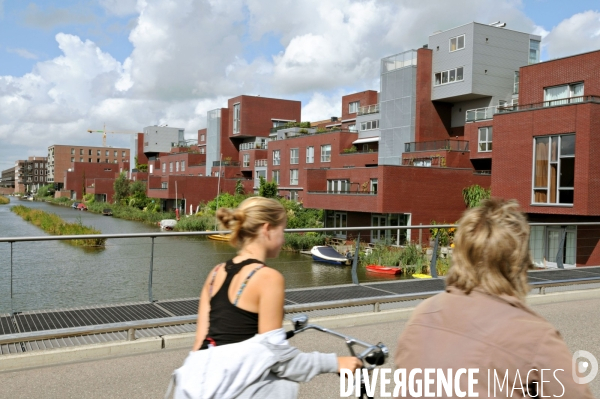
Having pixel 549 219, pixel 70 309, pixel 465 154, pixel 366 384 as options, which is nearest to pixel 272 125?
pixel 465 154

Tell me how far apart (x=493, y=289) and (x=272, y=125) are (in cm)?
7338

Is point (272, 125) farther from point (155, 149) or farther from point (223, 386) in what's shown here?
point (223, 386)

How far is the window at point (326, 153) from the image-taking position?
174 ft

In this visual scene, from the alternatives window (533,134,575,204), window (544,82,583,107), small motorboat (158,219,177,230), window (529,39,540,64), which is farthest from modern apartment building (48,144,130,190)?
window (533,134,575,204)

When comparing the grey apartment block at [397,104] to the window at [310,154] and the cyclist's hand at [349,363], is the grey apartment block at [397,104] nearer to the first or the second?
the window at [310,154]

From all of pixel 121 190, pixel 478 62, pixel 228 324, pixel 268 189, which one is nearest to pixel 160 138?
pixel 121 190

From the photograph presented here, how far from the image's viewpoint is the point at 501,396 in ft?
6.98

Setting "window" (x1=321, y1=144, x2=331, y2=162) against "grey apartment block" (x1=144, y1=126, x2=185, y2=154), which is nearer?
"window" (x1=321, y1=144, x2=331, y2=162)

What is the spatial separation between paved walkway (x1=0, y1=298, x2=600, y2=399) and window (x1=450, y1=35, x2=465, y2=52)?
36.2 meters

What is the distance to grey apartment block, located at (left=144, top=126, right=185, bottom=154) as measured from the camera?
366 ft

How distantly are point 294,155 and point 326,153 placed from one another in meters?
5.37

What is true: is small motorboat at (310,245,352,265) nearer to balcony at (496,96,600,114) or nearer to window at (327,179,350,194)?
balcony at (496,96,600,114)

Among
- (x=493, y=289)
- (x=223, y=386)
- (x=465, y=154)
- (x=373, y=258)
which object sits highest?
(x=465, y=154)

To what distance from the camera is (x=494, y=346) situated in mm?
2133
